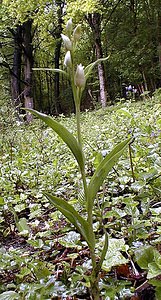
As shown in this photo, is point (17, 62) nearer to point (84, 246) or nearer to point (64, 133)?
point (84, 246)

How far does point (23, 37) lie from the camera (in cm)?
1216

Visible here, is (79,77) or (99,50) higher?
(99,50)

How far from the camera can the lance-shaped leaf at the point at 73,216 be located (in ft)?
2.05

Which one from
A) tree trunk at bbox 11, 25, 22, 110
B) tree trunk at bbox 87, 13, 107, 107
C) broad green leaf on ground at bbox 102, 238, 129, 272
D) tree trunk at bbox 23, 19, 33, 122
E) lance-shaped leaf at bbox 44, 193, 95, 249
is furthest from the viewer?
tree trunk at bbox 11, 25, 22, 110

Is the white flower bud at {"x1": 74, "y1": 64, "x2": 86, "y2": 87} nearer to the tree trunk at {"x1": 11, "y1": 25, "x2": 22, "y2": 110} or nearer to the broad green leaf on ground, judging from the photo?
the broad green leaf on ground

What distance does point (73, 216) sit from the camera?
638 mm

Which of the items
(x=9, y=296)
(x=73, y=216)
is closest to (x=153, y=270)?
(x=73, y=216)

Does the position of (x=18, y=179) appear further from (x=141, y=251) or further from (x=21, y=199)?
(x=141, y=251)

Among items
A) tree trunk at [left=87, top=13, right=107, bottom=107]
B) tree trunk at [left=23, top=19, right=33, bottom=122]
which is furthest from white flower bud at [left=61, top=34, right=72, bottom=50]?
tree trunk at [left=23, top=19, right=33, bottom=122]

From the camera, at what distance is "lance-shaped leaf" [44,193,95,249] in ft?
2.05

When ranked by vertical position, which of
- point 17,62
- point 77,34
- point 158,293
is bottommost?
point 158,293

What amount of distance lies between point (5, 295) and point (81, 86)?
49 centimetres

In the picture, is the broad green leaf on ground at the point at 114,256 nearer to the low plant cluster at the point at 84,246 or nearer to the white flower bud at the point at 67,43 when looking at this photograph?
the low plant cluster at the point at 84,246

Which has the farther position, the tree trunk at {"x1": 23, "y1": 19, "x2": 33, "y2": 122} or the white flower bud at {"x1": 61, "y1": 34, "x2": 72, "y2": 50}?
the tree trunk at {"x1": 23, "y1": 19, "x2": 33, "y2": 122}
